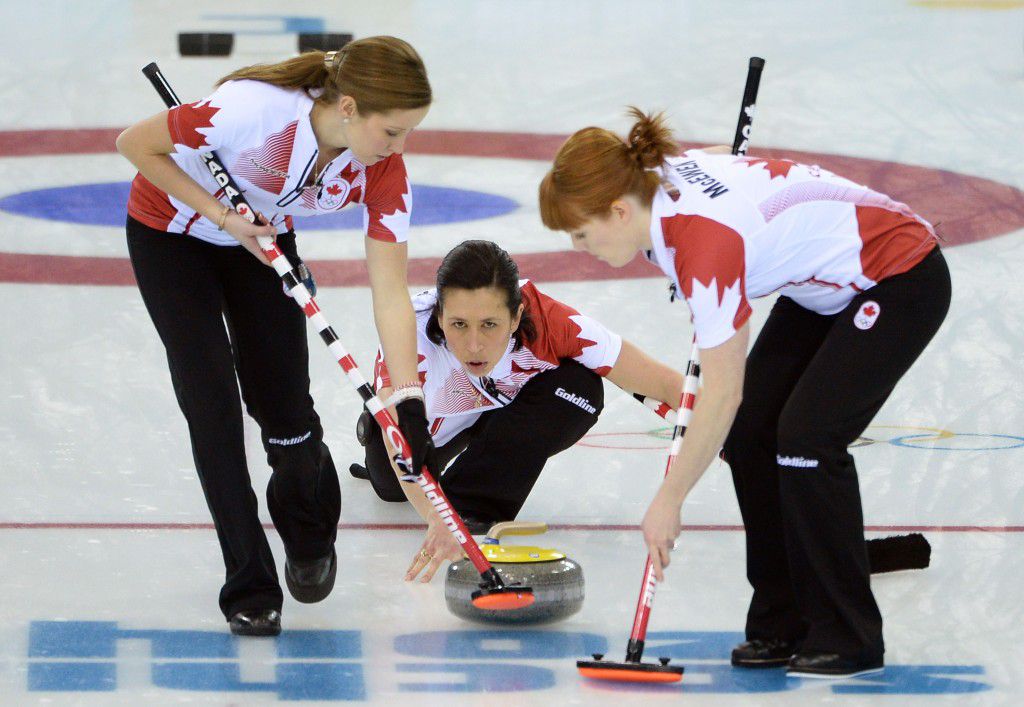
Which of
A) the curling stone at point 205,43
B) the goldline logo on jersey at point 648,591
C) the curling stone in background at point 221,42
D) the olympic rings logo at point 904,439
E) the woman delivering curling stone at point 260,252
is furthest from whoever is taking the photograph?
the curling stone at point 205,43

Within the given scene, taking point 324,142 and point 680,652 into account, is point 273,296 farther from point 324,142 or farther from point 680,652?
point 680,652

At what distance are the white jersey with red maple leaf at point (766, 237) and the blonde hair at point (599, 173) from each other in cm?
5

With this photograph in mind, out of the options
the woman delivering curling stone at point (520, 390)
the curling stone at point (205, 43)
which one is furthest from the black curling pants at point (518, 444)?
the curling stone at point (205, 43)

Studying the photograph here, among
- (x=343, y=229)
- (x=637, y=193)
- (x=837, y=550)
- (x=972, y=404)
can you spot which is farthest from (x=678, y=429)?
(x=343, y=229)

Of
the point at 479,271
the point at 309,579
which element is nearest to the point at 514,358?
the point at 479,271

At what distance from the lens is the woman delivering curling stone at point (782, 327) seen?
297cm

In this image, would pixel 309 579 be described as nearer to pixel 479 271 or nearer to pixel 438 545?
pixel 438 545

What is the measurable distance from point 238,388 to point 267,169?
50 centimetres

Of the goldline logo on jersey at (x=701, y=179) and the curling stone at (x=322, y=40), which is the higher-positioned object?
the goldline logo on jersey at (x=701, y=179)

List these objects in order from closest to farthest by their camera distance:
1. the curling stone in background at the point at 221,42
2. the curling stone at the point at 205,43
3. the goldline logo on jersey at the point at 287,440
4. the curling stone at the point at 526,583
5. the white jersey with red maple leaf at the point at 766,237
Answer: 1. the white jersey with red maple leaf at the point at 766,237
2. the curling stone at the point at 526,583
3. the goldline logo on jersey at the point at 287,440
4. the curling stone in background at the point at 221,42
5. the curling stone at the point at 205,43

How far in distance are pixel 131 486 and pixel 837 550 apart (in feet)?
7.05

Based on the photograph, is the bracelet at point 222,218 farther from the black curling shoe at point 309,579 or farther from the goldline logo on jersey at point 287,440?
the black curling shoe at point 309,579

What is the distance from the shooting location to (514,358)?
416 cm

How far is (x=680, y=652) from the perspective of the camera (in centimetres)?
344
